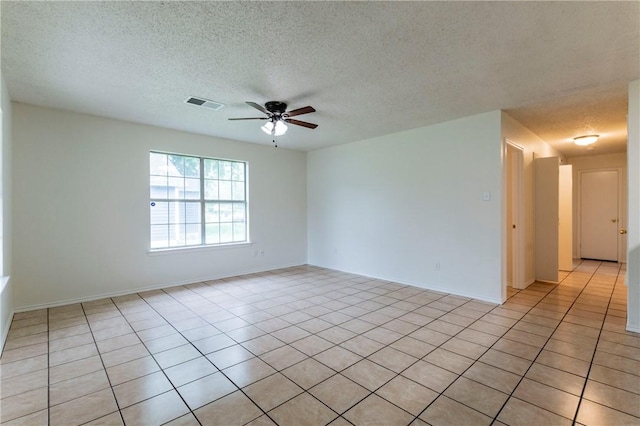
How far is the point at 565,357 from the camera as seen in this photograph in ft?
8.25

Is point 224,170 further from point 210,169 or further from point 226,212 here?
point 226,212

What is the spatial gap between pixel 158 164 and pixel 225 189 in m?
1.22

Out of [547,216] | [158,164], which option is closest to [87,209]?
[158,164]

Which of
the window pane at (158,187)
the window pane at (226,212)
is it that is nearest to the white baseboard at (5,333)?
the window pane at (158,187)

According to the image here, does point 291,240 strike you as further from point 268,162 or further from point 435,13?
point 435,13

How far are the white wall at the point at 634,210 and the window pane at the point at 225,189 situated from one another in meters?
5.59

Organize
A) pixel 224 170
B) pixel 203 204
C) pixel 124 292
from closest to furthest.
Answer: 1. pixel 124 292
2. pixel 203 204
3. pixel 224 170

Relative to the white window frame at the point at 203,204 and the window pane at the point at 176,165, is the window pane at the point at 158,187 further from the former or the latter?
the window pane at the point at 176,165

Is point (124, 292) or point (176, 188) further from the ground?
point (176, 188)

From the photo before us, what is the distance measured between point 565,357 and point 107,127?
19.4 ft

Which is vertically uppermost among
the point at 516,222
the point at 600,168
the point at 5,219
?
the point at 600,168

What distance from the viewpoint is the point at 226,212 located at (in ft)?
18.8

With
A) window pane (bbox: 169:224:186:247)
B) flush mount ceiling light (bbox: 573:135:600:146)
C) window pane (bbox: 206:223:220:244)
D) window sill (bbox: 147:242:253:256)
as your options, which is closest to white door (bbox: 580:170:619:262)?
flush mount ceiling light (bbox: 573:135:600:146)

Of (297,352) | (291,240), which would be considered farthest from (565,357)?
(291,240)
